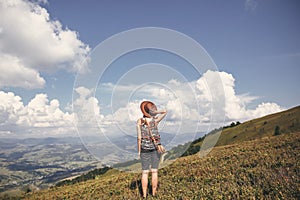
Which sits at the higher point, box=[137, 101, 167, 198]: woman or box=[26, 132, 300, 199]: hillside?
box=[137, 101, 167, 198]: woman

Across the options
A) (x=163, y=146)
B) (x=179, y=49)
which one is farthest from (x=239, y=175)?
(x=179, y=49)

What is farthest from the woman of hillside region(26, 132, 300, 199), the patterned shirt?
hillside region(26, 132, 300, 199)

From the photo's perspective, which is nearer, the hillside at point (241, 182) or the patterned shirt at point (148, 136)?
the hillside at point (241, 182)

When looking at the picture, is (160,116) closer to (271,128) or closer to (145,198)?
(145,198)

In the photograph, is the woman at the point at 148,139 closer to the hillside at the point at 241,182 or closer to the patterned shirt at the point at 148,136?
the patterned shirt at the point at 148,136

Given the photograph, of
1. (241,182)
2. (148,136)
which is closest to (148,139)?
(148,136)

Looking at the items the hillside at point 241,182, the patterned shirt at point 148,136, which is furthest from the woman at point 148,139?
the hillside at point 241,182

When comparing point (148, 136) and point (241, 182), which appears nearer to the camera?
point (241, 182)

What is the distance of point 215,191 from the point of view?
871 centimetres

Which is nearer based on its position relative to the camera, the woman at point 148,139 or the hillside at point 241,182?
the hillside at point 241,182

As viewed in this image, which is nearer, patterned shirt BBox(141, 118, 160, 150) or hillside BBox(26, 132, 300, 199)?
hillside BBox(26, 132, 300, 199)

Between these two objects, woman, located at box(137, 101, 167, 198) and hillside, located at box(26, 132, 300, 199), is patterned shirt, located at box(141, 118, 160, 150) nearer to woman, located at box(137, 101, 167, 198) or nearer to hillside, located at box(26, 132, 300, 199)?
woman, located at box(137, 101, 167, 198)

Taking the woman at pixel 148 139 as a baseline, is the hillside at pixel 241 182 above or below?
below

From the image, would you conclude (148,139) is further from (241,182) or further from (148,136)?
(241,182)
